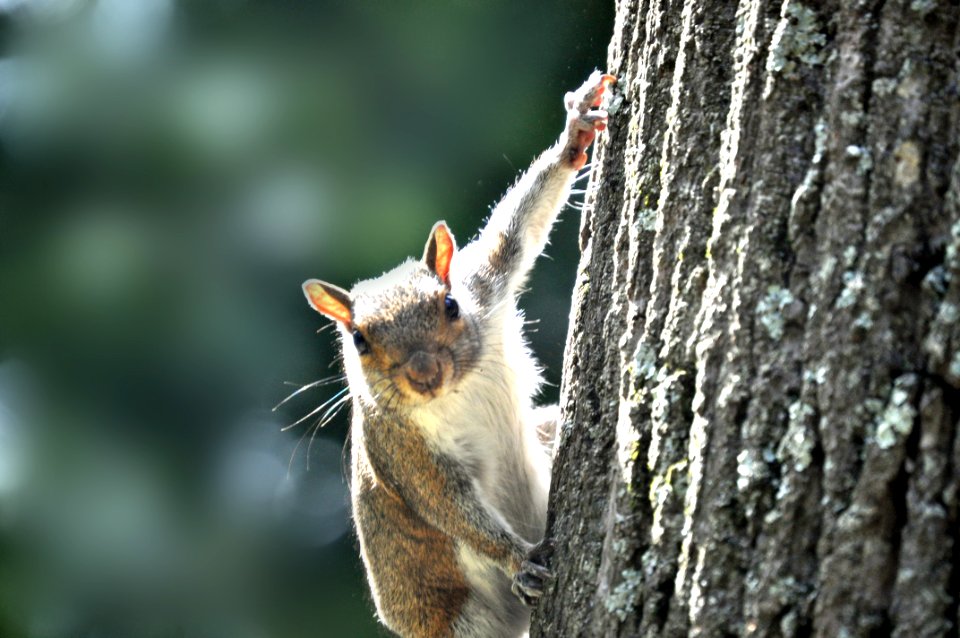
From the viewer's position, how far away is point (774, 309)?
203 cm

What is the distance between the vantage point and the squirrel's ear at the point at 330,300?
4.03m

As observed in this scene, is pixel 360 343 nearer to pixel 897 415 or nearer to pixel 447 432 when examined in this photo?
pixel 447 432

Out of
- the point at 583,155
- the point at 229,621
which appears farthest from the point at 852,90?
the point at 229,621

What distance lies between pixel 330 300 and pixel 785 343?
7.60 ft

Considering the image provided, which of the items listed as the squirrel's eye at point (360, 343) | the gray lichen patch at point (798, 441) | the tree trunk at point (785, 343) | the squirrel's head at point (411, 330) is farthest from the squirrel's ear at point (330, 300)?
the gray lichen patch at point (798, 441)

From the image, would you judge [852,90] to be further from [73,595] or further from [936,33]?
[73,595]

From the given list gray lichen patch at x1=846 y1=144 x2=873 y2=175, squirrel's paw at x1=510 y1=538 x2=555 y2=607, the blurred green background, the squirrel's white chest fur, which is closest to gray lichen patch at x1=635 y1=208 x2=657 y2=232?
gray lichen patch at x1=846 y1=144 x2=873 y2=175

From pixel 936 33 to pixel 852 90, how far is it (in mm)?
160

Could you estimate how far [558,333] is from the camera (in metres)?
6.39

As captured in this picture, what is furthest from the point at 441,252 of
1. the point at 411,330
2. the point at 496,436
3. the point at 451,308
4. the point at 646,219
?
the point at 646,219

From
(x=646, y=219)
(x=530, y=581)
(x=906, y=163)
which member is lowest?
(x=530, y=581)

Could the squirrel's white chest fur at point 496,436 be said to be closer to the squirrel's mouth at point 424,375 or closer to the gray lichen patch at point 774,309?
the squirrel's mouth at point 424,375

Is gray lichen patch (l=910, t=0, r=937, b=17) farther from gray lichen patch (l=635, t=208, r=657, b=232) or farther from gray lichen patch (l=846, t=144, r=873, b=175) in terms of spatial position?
gray lichen patch (l=635, t=208, r=657, b=232)

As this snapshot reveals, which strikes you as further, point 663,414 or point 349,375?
point 349,375
